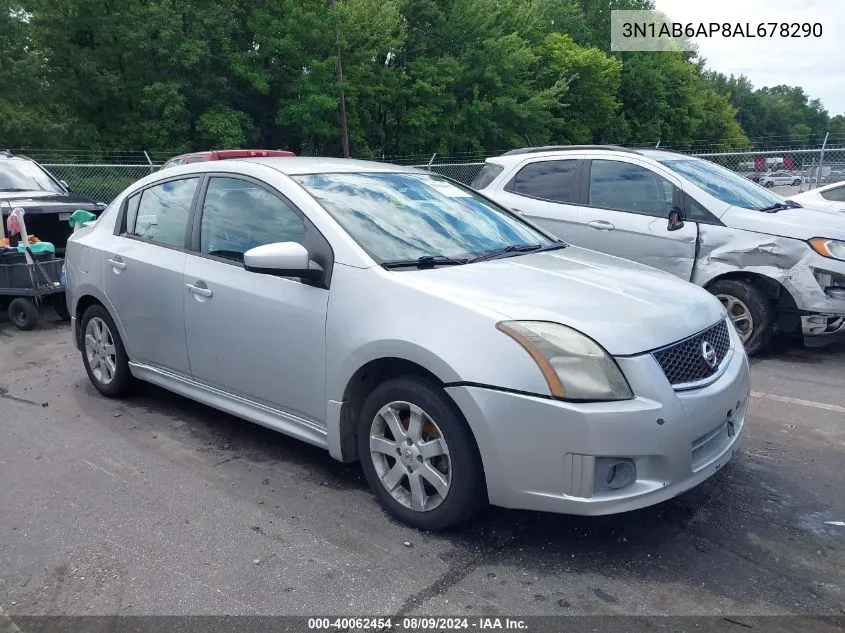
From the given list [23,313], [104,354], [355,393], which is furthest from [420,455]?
[23,313]

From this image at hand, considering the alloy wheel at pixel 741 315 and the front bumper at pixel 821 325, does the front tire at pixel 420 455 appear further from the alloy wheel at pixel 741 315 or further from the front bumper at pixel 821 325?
the front bumper at pixel 821 325

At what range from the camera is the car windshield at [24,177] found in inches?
384

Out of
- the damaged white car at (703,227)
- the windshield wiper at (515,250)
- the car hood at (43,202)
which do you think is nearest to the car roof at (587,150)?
the damaged white car at (703,227)

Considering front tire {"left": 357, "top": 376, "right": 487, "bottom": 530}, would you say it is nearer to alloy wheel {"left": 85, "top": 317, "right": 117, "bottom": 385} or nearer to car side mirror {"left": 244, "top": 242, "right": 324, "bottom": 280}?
car side mirror {"left": 244, "top": 242, "right": 324, "bottom": 280}

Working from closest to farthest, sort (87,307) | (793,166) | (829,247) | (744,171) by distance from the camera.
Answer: (87,307)
(829,247)
(793,166)
(744,171)

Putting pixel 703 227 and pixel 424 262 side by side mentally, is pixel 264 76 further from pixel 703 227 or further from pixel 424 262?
pixel 424 262

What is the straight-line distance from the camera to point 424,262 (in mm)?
3596

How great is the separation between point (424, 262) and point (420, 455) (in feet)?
3.06

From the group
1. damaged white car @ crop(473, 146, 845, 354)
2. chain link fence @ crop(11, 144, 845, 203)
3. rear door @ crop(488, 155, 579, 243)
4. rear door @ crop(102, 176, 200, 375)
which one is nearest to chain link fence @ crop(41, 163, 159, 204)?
chain link fence @ crop(11, 144, 845, 203)

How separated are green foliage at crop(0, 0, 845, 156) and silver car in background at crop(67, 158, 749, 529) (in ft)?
86.3

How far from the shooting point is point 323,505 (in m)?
3.64

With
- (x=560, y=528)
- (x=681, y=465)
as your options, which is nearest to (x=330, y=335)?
(x=560, y=528)

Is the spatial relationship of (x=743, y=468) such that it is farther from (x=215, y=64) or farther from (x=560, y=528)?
(x=215, y=64)

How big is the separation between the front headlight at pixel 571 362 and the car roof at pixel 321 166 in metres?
1.76
